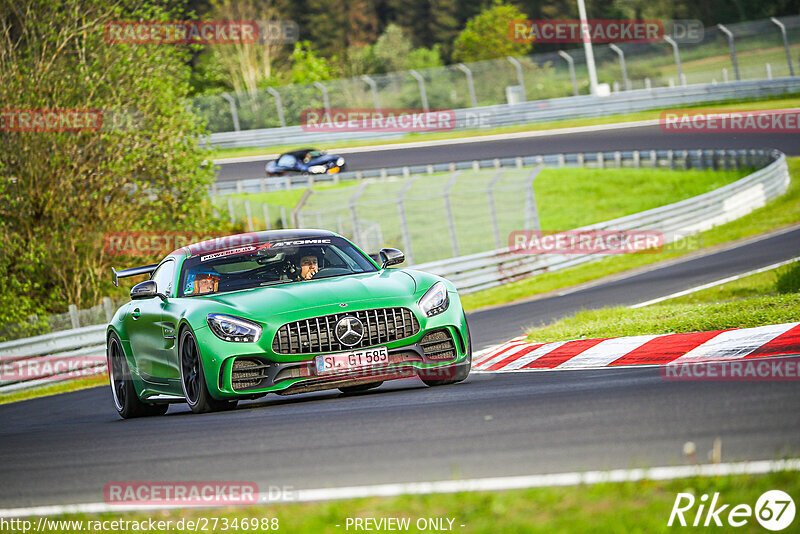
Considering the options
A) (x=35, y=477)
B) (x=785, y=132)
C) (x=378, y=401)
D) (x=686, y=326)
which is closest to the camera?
Result: (x=35, y=477)

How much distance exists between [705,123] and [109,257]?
24.0 meters

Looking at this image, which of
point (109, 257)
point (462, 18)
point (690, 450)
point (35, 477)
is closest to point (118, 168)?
point (109, 257)

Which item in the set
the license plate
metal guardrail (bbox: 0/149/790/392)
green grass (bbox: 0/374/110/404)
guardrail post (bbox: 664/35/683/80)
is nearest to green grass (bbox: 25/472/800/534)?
the license plate

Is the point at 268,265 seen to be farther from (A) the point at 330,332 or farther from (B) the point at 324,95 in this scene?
(B) the point at 324,95

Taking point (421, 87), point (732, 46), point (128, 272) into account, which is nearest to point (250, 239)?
point (128, 272)

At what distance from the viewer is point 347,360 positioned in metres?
8.12

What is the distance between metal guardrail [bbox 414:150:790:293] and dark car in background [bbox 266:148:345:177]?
1795 centimetres

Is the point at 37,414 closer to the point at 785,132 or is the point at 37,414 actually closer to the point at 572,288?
the point at 572,288

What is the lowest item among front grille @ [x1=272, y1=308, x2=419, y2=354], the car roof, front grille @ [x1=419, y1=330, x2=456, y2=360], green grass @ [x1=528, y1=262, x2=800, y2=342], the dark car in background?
green grass @ [x1=528, y1=262, x2=800, y2=342]

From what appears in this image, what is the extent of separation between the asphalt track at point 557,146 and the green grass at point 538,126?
2.25 metres

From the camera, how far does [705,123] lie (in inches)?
1560

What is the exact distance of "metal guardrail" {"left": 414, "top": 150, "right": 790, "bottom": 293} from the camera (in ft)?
77.5

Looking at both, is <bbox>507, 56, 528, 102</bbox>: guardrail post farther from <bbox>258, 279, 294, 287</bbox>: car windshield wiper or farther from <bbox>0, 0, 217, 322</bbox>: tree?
<bbox>258, 279, 294, 287</bbox>: car windshield wiper

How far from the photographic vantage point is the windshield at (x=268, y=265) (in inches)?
362
